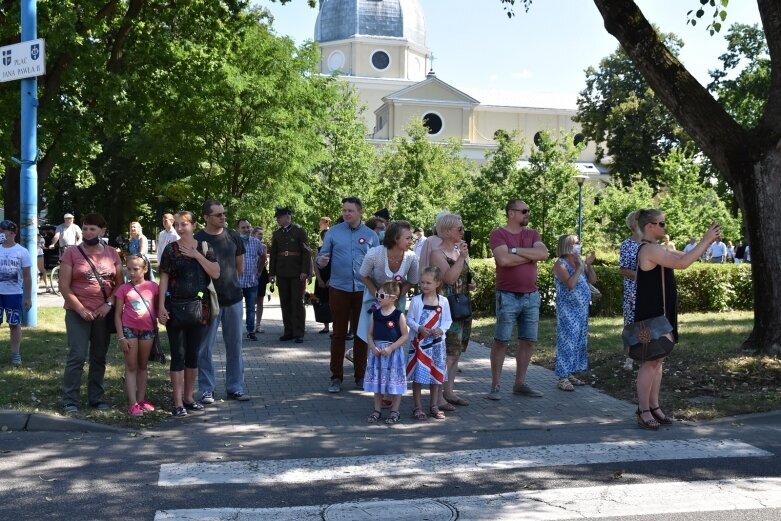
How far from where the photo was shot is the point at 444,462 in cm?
607

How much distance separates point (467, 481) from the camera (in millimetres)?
5594

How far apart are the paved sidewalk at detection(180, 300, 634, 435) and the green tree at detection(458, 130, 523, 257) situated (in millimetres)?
23766

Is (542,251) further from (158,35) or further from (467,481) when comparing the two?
(158,35)

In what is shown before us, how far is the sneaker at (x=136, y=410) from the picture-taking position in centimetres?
746

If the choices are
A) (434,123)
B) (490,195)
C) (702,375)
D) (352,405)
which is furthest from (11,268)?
(434,123)

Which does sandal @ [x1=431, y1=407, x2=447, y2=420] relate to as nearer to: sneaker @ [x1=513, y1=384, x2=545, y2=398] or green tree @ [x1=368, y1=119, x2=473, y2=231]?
sneaker @ [x1=513, y1=384, x2=545, y2=398]

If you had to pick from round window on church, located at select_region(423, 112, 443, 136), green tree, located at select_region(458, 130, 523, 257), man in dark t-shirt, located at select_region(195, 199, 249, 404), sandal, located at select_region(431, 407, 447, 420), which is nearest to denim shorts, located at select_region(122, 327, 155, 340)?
man in dark t-shirt, located at select_region(195, 199, 249, 404)

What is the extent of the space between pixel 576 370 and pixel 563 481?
373 centimetres

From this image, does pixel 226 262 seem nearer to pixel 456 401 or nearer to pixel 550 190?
pixel 456 401

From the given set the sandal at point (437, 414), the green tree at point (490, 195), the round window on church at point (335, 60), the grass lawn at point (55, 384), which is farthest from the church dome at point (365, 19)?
the sandal at point (437, 414)

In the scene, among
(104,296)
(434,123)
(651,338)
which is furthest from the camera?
(434,123)

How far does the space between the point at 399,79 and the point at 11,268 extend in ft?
221

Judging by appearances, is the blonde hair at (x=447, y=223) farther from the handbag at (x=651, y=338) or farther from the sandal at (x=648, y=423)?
the sandal at (x=648, y=423)

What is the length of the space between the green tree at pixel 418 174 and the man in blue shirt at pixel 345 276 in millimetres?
31934
